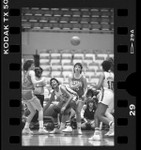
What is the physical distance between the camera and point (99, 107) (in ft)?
9.34

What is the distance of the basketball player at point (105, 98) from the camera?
2713 millimetres

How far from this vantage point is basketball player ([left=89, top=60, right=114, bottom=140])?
2713mm

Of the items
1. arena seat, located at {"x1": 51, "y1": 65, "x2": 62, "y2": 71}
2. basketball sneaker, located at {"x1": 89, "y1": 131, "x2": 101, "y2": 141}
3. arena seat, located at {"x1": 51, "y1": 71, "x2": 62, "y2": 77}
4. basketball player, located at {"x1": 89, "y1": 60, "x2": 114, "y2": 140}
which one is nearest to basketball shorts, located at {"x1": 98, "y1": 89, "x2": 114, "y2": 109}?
basketball player, located at {"x1": 89, "y1": 60, "x2": 114, "y2": 140}

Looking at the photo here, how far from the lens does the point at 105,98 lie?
2740 millimetres

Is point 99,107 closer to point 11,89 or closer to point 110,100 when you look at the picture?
point 110,100

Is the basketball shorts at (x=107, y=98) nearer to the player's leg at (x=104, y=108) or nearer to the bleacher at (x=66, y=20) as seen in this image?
the player's leg at (x=104, y=108)

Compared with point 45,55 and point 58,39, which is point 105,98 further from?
point 45,55

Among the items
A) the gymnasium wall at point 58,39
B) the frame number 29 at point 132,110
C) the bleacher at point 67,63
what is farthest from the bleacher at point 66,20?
the frame number 29 at point 132,110

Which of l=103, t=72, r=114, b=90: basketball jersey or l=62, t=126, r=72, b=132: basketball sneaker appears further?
l=62, t=126, r=72, b=132: basketball sneaker

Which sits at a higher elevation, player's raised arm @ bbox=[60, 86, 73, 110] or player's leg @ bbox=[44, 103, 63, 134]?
player's raised arm @ bbox=[60, 86, 73, 110]

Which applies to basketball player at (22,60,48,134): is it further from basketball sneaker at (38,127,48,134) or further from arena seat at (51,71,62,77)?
arena seat at (51,71,62,77)

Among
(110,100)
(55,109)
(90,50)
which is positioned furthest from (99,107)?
(90,50)

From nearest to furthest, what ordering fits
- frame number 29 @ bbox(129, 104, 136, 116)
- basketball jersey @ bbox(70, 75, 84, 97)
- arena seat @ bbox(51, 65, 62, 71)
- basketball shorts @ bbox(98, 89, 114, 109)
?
frame number 29 @ bbox(129, 104, 136, 116), basketball shorts @ bbox(98, 89, 114, 109), basketball jersey @ bbox(70, 75, 84, 97), arena seat @ bbox(51, 65, 62, 71)

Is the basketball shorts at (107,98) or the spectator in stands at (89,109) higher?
the basketball shorts at (107,98)
